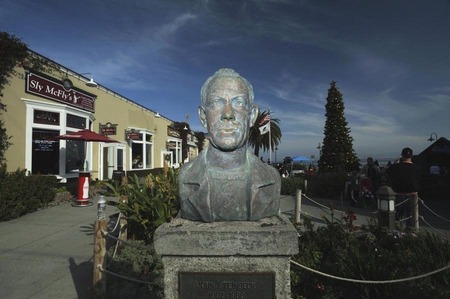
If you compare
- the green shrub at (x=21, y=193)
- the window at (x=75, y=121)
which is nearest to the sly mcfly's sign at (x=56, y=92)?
the window at (x=75, y=121)

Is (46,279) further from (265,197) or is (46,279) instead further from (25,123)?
(25,123)

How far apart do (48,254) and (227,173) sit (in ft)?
16.1

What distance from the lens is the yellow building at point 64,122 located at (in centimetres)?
1085

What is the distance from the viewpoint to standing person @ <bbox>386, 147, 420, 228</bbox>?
6688mm

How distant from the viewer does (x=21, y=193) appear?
8.66 meters

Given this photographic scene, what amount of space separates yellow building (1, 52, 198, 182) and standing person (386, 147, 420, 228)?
11.0m

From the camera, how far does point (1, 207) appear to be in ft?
26.2

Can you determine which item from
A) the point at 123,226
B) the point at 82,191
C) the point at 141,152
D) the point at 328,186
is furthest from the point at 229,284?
the point at 141,152

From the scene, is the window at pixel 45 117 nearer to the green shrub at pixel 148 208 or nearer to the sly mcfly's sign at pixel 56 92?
the sly mcfly's sign at pixel 56 92

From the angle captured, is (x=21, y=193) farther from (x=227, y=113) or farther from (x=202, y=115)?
(x=227, y=113)

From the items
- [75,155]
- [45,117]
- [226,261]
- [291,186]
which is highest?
[45,117]

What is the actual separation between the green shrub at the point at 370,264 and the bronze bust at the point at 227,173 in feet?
6.27

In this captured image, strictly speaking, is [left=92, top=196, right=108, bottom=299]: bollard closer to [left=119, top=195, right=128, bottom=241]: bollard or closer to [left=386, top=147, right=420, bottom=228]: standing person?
[left=119, top=195, right=128, bottom=241]: bollard

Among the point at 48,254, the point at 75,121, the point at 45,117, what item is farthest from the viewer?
the point at 75,121
